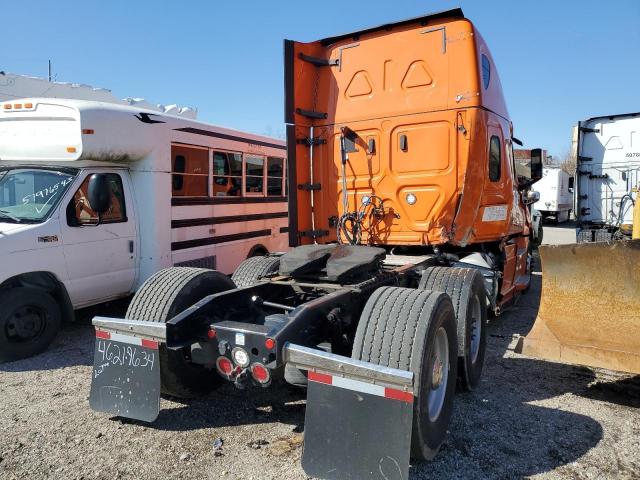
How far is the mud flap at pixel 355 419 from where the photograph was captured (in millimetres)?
2684

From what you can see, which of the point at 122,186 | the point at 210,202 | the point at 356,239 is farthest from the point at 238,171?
the point at 356,239

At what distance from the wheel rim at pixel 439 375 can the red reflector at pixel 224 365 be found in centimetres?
134

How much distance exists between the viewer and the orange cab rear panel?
5477mm

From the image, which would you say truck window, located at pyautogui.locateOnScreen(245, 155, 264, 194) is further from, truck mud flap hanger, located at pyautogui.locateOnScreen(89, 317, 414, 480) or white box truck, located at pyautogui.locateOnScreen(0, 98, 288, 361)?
truck mud flap hanger, located at pyautogui.locateOnScreen(89, 317, 414, 480)

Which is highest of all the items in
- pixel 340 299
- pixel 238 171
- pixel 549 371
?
pixel 238 171

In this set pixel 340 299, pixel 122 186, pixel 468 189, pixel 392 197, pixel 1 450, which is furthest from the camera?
pixel 122 186

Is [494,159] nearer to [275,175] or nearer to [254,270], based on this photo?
[254,270]

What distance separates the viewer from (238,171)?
332 inches

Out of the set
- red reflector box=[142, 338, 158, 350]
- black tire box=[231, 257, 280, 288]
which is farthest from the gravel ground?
black tire box=[231, 257, 280, 288]

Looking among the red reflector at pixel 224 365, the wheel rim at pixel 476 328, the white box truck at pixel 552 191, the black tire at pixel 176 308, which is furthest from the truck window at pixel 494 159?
the white box truck at pixel 552 191

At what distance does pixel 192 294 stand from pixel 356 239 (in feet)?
8.43

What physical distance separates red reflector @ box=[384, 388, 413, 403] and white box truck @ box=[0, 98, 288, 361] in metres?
4.43

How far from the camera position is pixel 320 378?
9.43 feet

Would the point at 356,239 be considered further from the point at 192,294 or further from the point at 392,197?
the point at 192,294
